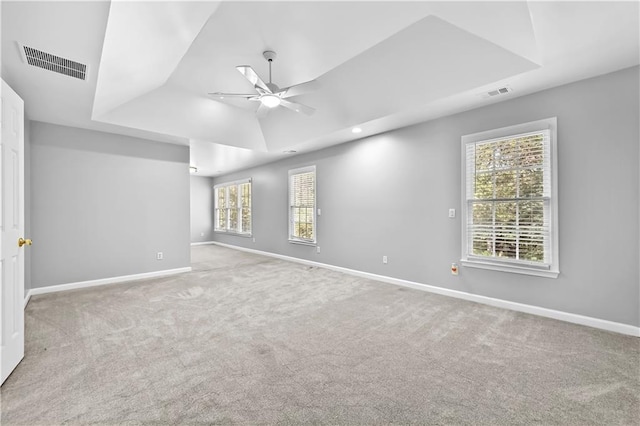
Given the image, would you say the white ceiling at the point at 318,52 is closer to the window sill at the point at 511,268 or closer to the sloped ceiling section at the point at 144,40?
the sloped ceiling section at the point at 144,40

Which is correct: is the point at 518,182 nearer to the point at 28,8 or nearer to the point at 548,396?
the point at 548,396

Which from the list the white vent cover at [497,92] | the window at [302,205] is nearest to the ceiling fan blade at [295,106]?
the white vent cover at [497,92]

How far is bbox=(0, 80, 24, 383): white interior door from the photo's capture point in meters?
1.97

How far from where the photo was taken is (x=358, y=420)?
1.60m

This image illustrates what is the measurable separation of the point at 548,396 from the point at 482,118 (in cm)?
314

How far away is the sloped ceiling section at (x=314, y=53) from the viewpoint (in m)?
2.27

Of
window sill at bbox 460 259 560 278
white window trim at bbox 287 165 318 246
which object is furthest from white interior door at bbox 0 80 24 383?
window sill at bbox 460 259 560 278

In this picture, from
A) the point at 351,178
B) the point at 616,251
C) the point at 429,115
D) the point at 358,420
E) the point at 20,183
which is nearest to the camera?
the point at 358,420

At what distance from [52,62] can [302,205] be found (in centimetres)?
454

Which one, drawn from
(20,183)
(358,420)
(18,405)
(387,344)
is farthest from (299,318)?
(20,183)

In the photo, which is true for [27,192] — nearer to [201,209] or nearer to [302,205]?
[302,205]

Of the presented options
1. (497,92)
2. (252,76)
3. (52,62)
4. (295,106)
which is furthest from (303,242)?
(52,62)

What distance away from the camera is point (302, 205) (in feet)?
21.1

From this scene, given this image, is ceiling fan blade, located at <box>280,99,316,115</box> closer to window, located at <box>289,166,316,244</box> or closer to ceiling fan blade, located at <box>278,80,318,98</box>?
ceiling fan blade, located at <box>278,80,318,98</box>
